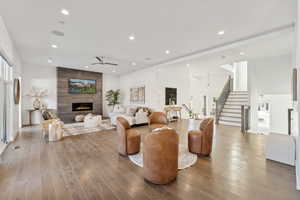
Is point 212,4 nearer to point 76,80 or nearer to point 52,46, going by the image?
point 52,46

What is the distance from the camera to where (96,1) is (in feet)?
8.95

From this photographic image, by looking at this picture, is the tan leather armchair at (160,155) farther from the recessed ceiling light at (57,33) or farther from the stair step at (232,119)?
the stair step at (232,119)

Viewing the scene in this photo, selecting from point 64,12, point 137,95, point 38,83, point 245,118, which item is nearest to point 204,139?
point 245,118

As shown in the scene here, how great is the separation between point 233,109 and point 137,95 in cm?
586

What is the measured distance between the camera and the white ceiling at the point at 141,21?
284 cm

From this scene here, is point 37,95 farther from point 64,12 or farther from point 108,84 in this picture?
point 64,12

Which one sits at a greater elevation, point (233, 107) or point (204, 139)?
point (233, 107)

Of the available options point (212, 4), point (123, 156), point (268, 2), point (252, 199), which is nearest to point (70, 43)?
point (123, 156)

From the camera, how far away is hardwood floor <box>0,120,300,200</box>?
6.94 feet

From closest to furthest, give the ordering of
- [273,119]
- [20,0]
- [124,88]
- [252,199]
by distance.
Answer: [252,199] < [20,0] < [273,119] < [124,88]

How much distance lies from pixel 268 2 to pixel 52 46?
6425mm

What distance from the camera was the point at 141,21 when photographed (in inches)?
137

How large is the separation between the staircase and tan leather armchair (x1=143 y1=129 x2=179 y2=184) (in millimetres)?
6062

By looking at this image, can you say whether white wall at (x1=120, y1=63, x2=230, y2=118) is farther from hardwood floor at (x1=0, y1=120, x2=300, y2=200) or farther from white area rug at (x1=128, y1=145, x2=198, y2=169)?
hardwood floor at (x1=0, y1=120, x2=300, y2=200)
